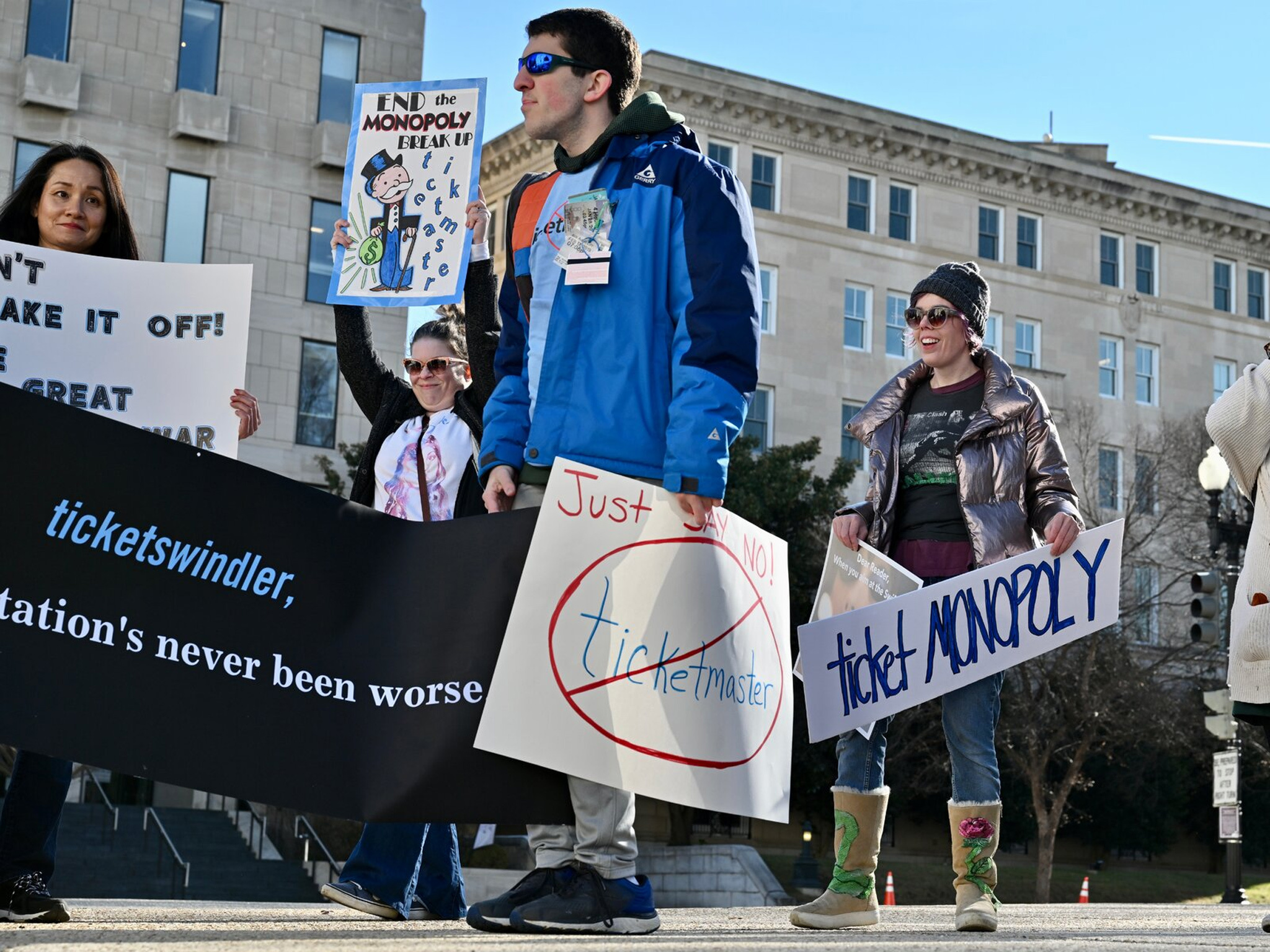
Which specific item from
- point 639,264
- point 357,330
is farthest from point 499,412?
point 357,330

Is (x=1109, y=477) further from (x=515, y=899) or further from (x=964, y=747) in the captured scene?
(x=515, y=899)

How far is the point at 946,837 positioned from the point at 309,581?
38.8 m

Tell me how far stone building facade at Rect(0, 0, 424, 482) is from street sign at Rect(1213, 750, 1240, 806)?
60.7ft

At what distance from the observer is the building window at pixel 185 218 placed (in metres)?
34.6

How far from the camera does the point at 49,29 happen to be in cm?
3431

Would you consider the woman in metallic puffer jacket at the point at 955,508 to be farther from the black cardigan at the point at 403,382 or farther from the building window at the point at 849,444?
the building window at the point at 849,444

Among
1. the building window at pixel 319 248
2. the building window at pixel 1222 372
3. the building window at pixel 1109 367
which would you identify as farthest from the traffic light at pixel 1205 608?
the building window at pixel 1222 372

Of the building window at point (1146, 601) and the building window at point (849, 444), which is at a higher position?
the building window at point (849, 444)

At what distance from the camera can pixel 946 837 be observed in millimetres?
41812

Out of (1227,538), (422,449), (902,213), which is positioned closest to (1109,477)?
(902,213)

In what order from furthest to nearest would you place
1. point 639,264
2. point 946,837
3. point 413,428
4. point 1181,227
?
point 1181,227 < point 946,837 < point 413,428 < point 639,264

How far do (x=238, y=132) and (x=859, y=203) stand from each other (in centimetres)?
2027

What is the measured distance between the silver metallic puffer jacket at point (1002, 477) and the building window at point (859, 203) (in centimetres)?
4333

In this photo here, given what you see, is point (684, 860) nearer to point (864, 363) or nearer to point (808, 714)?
point (864, 363)
